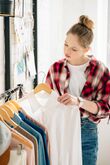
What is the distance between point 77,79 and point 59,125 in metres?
0.44

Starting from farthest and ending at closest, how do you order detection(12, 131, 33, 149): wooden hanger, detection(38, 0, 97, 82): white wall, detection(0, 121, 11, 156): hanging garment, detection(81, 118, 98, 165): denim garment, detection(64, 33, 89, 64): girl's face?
detection(38, 0, 97, 82): white wall
detection(81, 118, 98, 165): denim garment
detection(64, 33, 89, 64): girl's face
detection(12, 131, 33, 149): wooden hanger
detection(0, 121, 11, 156): hanging garment

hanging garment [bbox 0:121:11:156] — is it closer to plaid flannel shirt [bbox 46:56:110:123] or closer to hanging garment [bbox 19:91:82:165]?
hanging garment [bbox 19:91:82:165]

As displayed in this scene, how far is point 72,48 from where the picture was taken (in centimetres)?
171

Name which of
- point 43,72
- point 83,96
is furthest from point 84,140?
point 43,72

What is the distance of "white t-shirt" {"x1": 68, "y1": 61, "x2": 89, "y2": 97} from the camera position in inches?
70.8

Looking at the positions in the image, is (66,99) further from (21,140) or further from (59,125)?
(21,140)

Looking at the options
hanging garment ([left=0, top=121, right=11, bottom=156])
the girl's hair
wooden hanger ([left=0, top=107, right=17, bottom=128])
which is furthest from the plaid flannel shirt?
hanging garment ([left=0, top=121, right=11, bottom=156])

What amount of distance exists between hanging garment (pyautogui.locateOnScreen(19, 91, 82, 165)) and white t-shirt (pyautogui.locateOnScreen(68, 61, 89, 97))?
0.33m

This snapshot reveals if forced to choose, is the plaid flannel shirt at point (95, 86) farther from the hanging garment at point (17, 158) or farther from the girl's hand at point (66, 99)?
the hanging garment at point (17, 158)

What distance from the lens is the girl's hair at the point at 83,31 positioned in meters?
1.75

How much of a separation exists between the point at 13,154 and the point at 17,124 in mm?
155

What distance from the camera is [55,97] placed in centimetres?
146

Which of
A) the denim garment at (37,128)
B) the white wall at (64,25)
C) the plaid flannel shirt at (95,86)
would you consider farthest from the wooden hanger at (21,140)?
the white wall at (64,25)

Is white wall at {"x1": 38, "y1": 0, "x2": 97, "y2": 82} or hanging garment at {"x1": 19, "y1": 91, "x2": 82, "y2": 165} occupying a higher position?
white wall at {"x1": 38, "y1": 0, "x2": 97, "y2": 82}
